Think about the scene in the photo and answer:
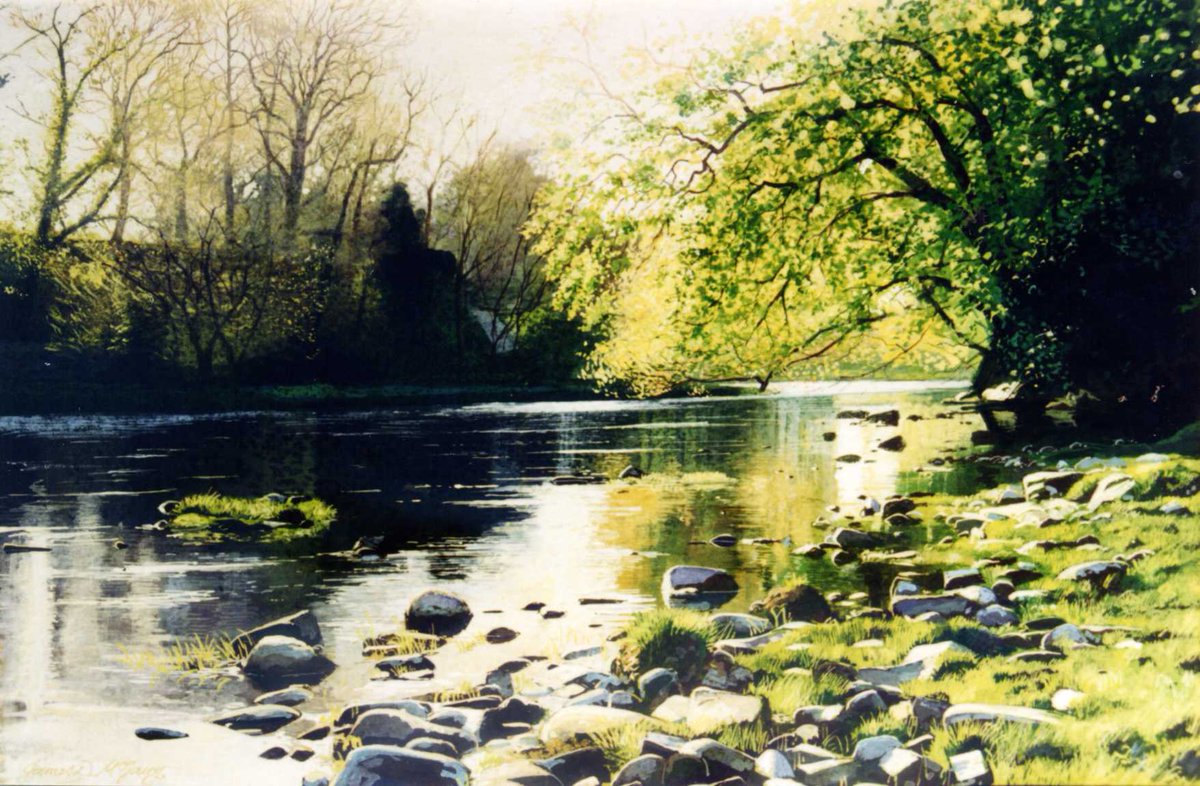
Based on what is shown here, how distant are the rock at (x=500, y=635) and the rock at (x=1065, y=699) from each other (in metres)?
3.38

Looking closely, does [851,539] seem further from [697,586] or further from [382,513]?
[382,513]

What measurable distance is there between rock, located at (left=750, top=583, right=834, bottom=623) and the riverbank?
0.02m

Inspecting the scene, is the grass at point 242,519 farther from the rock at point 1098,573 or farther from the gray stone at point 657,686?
the rock at point 1098,573

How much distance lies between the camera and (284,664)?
6.26 meters

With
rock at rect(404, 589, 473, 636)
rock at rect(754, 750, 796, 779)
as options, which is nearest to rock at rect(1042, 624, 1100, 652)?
rock at rect(754, 750, 796, 779)

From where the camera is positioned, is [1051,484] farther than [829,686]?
Yes

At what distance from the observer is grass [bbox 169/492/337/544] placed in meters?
10.1

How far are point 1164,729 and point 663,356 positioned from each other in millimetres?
8532

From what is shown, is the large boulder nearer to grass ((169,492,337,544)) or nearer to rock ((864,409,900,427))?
grass ((169,492,337,544))

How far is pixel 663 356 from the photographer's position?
12.6 metres

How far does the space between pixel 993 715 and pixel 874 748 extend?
0.57 metres

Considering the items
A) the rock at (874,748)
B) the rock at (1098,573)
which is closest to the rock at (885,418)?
the rock at (1098,573)
